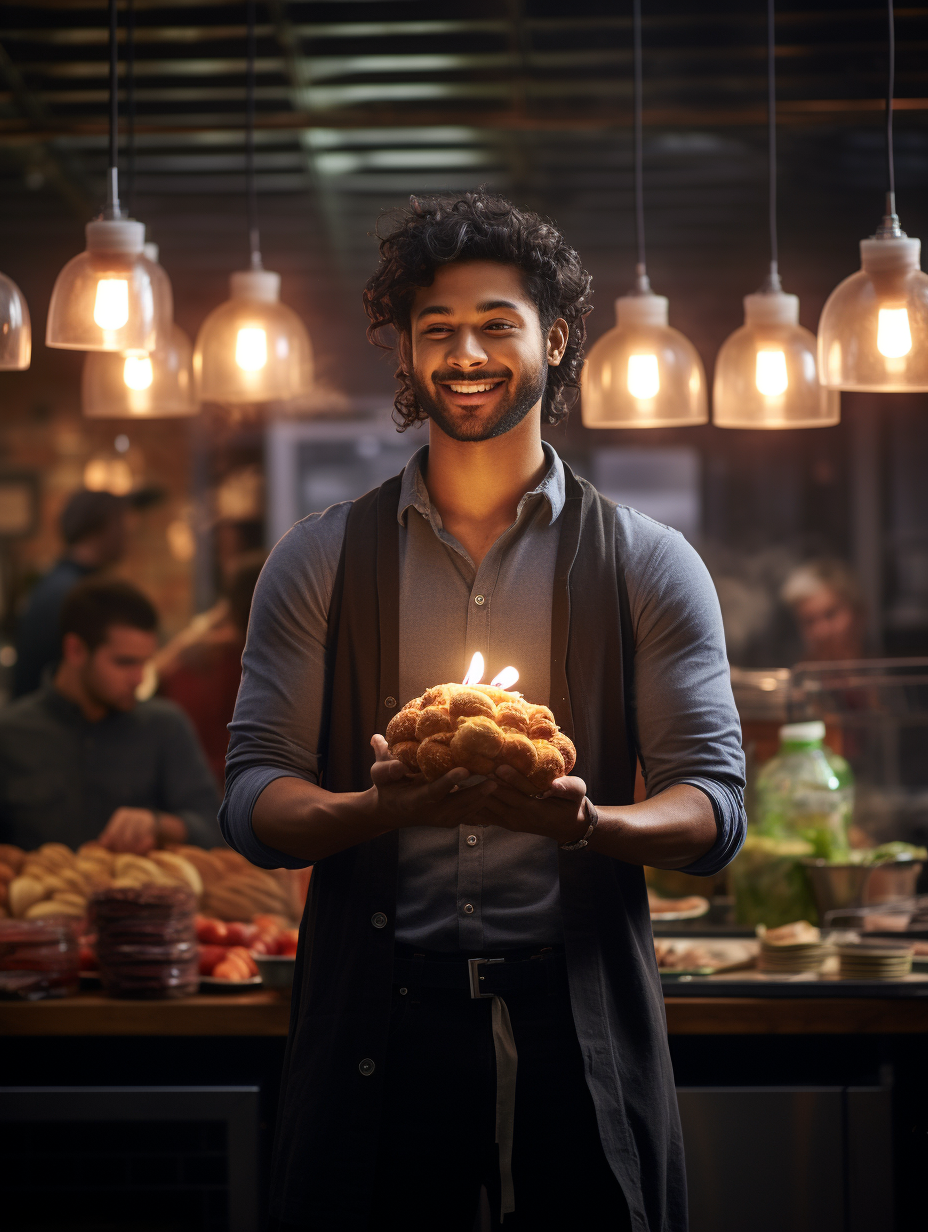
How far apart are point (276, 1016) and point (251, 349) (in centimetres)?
159

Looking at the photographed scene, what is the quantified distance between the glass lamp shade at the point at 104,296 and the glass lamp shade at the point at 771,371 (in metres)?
1.34

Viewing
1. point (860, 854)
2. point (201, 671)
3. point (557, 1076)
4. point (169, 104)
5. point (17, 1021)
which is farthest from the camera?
point (201, 671)

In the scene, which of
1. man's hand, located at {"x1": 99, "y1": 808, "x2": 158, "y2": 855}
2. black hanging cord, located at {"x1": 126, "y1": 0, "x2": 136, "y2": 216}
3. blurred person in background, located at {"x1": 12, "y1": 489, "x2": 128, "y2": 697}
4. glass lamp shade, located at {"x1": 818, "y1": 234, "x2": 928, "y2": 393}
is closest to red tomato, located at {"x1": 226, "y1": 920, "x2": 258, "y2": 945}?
man's hand, located at {"x1": 99, "y1": 808, "x2": 158, "y2": 855}

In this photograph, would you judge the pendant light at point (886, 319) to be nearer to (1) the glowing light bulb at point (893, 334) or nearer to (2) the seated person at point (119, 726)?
(1) the glowing light bulb at point (893, 334)

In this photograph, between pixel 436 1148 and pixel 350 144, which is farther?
pixel 350 144

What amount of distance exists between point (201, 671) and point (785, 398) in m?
3.20

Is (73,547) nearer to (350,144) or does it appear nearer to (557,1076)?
(350,144)

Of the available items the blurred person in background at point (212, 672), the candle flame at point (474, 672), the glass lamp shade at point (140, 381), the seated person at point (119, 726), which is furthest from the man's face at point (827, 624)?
the candle flame at point (474, 672)

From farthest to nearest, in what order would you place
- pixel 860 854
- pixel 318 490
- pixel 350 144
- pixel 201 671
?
pixel 318 490, pixel 201 671, pixel 350 144, pixel 860 854

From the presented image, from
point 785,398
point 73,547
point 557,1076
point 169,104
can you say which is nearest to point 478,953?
point 557,1076

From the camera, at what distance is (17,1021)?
108 inches

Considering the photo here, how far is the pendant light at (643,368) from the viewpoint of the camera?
10.1 ft

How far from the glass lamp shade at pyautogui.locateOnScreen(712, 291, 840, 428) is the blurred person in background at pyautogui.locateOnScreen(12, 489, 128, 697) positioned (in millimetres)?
3215

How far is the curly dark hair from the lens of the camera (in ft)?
6.16
